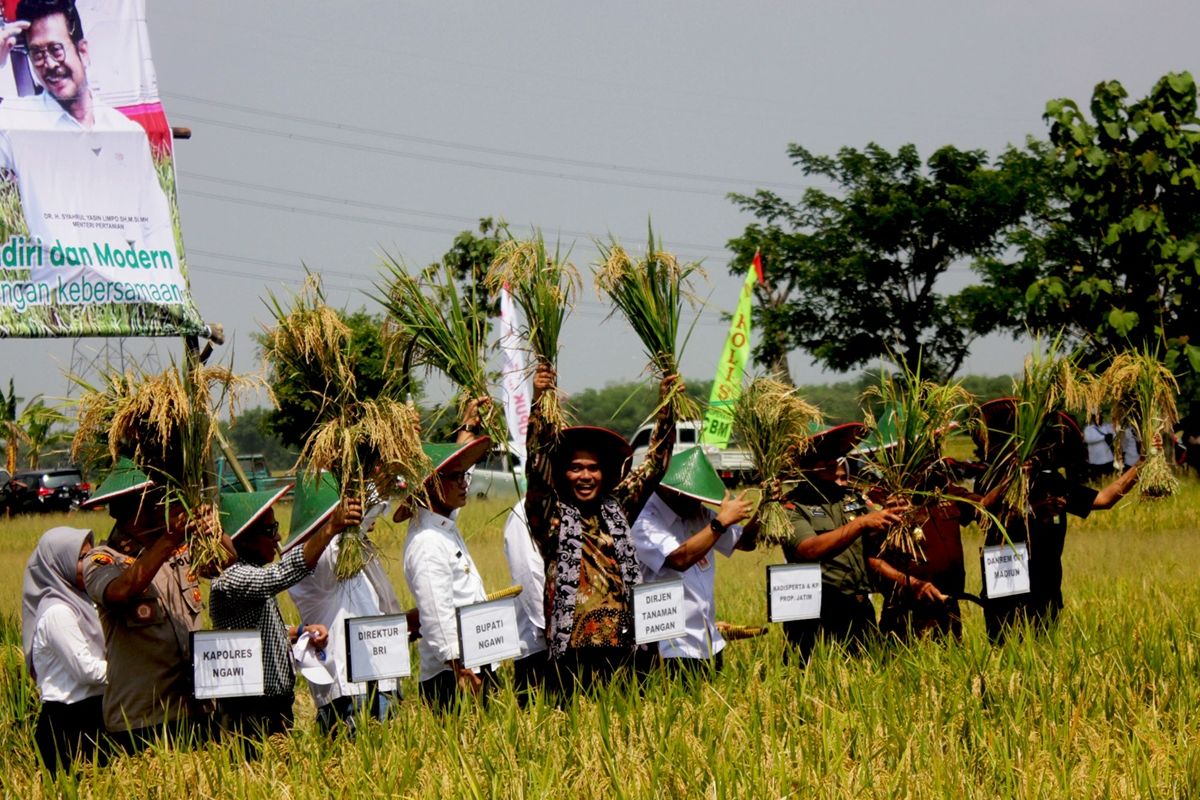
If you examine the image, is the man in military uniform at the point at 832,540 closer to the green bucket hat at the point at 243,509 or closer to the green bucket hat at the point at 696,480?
the green bucket hat at the point at 696,480

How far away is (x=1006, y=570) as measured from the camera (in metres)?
6.45

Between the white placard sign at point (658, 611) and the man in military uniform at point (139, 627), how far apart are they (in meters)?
1.59

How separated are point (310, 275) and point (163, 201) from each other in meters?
4.75

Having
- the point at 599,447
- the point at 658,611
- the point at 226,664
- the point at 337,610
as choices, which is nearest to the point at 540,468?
the point at 599,447

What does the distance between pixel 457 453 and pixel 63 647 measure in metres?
1.55

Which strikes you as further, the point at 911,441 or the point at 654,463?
the point at 911,441

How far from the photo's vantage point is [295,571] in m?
4.82

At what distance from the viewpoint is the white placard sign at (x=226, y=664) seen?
4633mm

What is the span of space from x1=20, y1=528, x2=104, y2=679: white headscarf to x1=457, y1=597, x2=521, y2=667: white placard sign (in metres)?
1.36

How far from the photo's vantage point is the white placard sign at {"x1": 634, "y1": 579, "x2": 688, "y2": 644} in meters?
5.22

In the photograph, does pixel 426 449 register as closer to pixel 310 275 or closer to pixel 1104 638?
pixel 310 275

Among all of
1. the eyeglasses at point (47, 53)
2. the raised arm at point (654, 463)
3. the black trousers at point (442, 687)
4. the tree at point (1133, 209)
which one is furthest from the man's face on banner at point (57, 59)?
the tree at point (1133, 209)

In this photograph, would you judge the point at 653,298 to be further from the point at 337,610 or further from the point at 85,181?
the point at 85,181

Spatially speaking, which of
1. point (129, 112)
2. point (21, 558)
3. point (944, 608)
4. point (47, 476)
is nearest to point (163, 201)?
point (129, 112)
